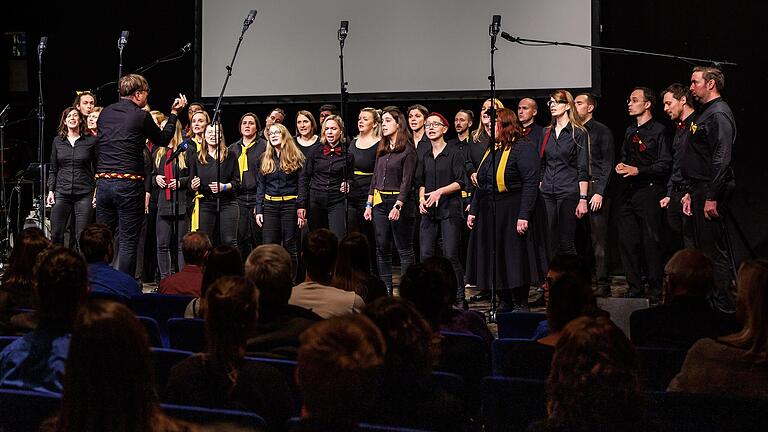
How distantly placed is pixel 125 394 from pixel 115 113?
16.6 ft

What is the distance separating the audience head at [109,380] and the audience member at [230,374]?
0.58 metres

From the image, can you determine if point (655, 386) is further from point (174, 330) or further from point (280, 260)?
point (174, 330)

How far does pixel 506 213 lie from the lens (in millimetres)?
6559

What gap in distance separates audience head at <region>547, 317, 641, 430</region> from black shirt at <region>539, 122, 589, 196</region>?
500 centimetres

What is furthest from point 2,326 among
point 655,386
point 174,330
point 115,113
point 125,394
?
point 115,113

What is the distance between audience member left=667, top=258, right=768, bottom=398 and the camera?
8.43ft

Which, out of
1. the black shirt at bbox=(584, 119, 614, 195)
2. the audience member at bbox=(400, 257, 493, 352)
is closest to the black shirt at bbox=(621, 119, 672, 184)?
the black shirt at bbox=(584, 119, 614, 195)

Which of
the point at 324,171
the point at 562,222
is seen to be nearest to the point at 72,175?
the point at 324,171

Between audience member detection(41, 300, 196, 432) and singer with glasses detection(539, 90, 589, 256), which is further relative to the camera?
singer with glasses detection(539, 90, 589, 256)

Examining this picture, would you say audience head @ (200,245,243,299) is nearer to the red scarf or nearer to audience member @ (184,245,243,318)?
audience member @ (184,245,243,318)

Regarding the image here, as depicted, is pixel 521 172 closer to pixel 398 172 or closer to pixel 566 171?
pixel 566 171

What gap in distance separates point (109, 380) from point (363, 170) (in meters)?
5.62

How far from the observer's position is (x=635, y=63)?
8.54 meters

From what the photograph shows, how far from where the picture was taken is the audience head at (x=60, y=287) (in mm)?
2740
